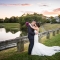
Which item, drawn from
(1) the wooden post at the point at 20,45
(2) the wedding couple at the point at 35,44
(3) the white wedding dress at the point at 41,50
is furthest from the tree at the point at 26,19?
(3) the white wedding dress at the point at 41,50

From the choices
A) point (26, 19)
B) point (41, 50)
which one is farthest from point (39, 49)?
point (26, 19)

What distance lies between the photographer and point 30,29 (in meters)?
4.69

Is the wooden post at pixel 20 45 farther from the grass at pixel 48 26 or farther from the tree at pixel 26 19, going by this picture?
the grass at pixel 48 26

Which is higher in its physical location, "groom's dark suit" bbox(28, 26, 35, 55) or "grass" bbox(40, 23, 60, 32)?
"grass" bbox(40, 23, 60, 32)

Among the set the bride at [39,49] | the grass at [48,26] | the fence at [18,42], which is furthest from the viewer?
the grass at [48,26]

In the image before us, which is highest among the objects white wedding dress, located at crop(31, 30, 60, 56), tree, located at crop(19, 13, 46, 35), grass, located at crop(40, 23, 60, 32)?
tree, located at crop(19, 13, 46, 35)

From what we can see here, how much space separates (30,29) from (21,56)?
626 mm

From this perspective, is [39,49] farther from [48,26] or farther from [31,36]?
[48,26]

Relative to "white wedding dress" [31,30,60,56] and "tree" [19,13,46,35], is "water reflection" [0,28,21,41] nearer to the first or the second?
"tree" [19,13,46,35]

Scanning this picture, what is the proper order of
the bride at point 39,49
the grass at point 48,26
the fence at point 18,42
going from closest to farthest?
the fence at point 18,42, the bride at point 39,49, the grass at point 48,26

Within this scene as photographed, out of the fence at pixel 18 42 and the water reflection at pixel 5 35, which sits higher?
the water reflection at pixel 5 35

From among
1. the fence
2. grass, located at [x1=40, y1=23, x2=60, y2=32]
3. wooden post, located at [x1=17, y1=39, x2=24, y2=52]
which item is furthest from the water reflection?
grass, located at [x1=40, y1=23, x2=60, y2=32]

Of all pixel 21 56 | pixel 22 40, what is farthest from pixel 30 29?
pixel 21 56

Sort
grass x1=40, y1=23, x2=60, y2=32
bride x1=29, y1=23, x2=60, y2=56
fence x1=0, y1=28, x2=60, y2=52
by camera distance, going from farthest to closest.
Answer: grass x1=40, y1=23, x2=60, y2=32, bride x1=29, y1=23, x2=60, y2=56, fence x1=0, y1=28, x2=60, y2=52
